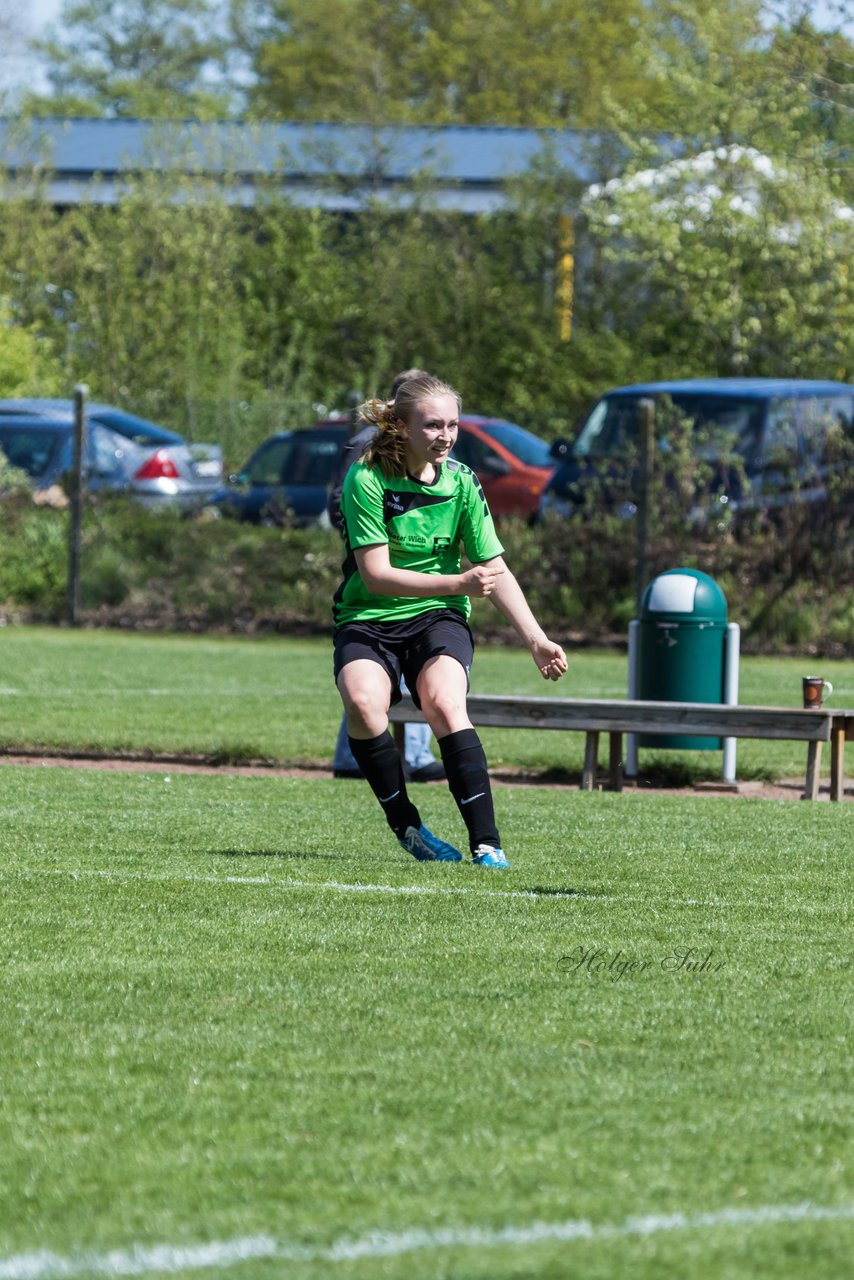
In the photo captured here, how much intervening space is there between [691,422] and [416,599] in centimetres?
1205

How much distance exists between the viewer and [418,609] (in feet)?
23.9

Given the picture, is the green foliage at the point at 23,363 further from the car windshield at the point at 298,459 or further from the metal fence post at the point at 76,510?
the metal fence post at the point at 76,510

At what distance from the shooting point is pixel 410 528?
7148 mm

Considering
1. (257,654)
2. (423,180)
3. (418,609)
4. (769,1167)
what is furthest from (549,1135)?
(423,180)

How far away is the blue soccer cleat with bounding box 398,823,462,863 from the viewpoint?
7.38m

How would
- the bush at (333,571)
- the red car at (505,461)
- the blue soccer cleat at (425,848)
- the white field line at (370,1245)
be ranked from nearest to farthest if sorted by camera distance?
1. the white field line at (370,1245)
2. the blue soccer cleat at (425,848)
3. the bush at (333,571)
4. the red car at (505,461)

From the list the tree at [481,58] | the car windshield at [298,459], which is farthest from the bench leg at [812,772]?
the tree at [481,58]

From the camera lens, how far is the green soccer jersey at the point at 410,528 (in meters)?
7.07

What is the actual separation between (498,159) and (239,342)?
16.4 m

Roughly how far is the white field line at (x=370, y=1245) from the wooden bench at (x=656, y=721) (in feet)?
23.4

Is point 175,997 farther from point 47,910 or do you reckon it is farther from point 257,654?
point 257,654

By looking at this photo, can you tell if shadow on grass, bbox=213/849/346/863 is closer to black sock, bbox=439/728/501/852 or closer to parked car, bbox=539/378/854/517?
black sock, bbox=439/728/501/852

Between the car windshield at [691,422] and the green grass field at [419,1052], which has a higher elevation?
the car windshield at [691,422]

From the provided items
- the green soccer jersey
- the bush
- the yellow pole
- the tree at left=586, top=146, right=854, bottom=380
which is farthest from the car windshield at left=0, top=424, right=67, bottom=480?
the green soccer jersey
